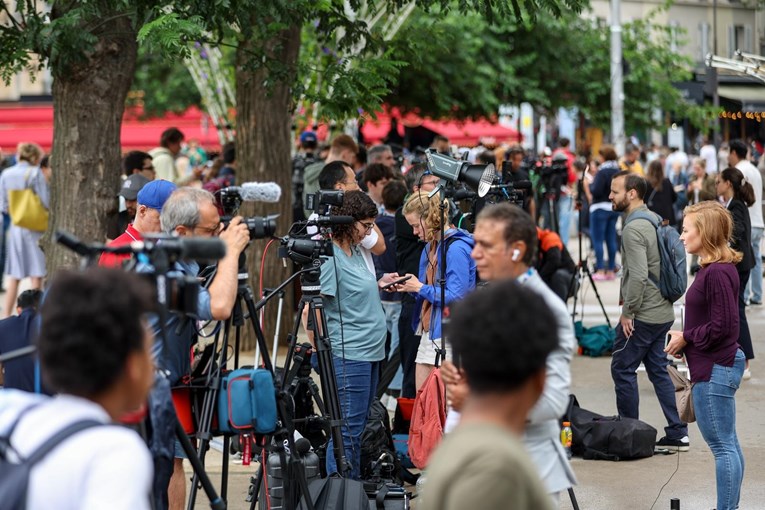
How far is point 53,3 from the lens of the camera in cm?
739

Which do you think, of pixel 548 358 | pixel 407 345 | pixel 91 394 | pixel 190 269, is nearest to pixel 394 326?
pixel 407 345

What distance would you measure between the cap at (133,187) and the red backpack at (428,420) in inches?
103

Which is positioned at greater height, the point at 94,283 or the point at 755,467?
the point at 94,283

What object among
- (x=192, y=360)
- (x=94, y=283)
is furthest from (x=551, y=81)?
(x=94, y=283)

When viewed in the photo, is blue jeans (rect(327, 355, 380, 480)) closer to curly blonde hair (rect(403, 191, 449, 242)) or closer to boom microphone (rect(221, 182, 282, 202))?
curly blonde hair (rect(403, 191, 449, 242))

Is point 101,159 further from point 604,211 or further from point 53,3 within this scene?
point 604,211

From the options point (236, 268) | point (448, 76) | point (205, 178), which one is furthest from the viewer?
point (448, 76)

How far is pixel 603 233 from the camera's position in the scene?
55.7 ft

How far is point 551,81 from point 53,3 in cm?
1884

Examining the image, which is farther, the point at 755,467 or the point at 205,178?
the point at 205,178

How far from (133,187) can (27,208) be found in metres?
5.45

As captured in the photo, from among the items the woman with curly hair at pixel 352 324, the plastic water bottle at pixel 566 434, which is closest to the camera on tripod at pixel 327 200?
the woman with curly hair at pixel 352 324

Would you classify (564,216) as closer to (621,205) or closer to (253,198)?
(621,205)

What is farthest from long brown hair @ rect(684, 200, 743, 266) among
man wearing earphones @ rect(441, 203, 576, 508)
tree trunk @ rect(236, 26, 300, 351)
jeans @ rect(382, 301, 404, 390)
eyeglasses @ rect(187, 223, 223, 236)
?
tree trunk @ rect(236, 26, 300, 351)
